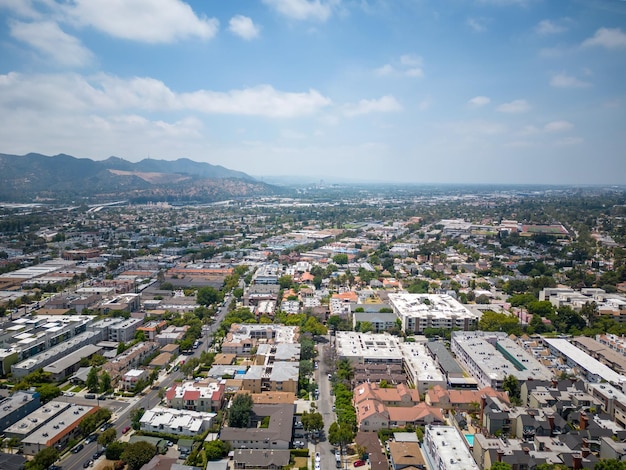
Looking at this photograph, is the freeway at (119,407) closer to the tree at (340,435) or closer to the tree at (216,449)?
the tree at (216,449)

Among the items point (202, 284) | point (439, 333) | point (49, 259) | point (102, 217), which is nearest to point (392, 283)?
point (439, 333)

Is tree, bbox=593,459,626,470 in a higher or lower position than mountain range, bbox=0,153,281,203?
lower

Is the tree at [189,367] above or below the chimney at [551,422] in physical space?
below

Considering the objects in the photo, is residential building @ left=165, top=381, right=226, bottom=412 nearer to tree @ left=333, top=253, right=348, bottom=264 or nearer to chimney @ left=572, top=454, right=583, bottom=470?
chimney @ left=572, top=454, right=583, bottom=470

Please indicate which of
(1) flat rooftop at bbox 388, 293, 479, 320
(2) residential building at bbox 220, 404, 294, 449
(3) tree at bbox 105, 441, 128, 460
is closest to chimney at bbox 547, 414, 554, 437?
(2) residential building at bbox 220, 404, 294, 449

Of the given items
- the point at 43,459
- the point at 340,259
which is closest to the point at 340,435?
the point at 43,459

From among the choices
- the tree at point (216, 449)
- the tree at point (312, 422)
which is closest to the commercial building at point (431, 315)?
the tree at point (312, 422)
